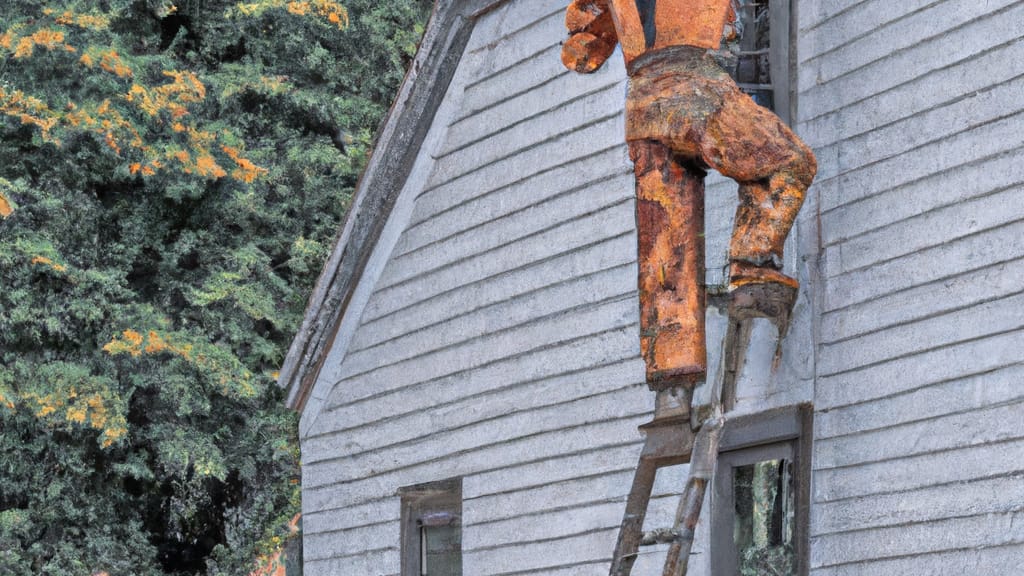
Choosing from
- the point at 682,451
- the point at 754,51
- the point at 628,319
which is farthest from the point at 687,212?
the point at 628,319

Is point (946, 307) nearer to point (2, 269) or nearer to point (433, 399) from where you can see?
point (433, 399)

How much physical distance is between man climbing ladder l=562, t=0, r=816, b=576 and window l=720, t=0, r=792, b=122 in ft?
1.14

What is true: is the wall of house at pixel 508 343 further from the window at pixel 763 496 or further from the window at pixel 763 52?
the window at pixel 763 52

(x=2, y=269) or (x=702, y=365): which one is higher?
(x=2, y=269)

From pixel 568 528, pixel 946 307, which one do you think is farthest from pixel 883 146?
pixel 568 528

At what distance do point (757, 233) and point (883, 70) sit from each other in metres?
1.03

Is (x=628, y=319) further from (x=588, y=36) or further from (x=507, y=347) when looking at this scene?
(x=588, y=36)

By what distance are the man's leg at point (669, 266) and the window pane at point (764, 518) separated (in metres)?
0.78

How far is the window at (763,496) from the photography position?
28.7ft

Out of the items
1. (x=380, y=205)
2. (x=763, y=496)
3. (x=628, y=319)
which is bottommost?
(x=763, y=496)

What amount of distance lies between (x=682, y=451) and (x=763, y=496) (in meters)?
0.79

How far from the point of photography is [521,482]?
1049cm

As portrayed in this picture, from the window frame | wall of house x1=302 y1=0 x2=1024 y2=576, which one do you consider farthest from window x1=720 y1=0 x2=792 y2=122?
wall of house x1=302 y1=0 x2=1024 y2=576

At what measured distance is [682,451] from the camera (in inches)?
330
